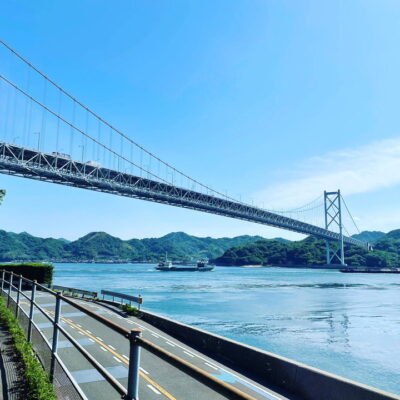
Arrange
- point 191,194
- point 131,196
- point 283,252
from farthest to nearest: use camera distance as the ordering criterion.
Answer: point 283,252
point 191,194
point 131,196

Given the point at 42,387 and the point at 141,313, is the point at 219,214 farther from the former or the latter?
the point at 42,387

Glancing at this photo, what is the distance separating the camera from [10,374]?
6969mm

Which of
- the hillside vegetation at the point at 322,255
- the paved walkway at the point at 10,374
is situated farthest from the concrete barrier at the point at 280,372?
the hillside vegetation at the point at 322,255

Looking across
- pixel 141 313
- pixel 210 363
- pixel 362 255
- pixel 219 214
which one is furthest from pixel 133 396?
pixel 362 255

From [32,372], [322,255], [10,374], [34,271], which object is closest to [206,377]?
[32,372]

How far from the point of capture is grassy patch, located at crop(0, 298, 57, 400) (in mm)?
5748

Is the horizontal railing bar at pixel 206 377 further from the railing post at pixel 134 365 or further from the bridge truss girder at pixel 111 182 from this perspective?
the bridge truss girder at pixel 111 182

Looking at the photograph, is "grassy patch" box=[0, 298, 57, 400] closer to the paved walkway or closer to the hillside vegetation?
the paved walkway

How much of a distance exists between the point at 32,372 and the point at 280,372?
7.08 meters

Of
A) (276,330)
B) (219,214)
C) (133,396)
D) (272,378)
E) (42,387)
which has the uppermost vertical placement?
(219,214)

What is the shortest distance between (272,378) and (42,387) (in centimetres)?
737

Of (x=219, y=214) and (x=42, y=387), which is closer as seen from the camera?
(x=42, y=387)

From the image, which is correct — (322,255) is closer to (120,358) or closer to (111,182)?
(111,182)

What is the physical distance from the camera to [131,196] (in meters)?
76.6
